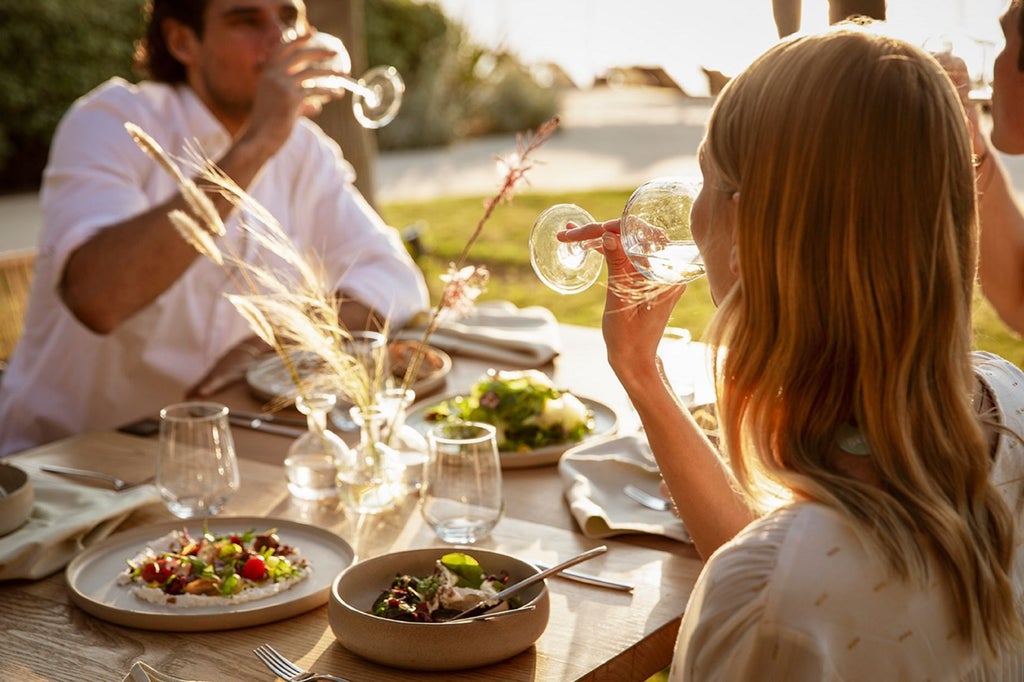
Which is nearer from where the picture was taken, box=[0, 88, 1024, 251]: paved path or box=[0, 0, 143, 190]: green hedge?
box=[0, 88, 1024, 251]: paved path

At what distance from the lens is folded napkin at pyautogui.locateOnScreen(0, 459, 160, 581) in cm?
189

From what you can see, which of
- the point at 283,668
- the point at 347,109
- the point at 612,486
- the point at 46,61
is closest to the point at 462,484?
the point at 612,486

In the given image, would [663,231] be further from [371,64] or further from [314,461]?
[371,64]

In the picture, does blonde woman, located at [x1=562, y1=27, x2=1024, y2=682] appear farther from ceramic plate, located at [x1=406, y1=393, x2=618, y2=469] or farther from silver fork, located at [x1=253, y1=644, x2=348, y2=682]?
ceramic plate, located at [x1=406, y1=393, x2=618, y2=469]

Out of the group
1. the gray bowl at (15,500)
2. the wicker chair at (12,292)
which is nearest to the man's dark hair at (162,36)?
the wicker chair at (12,292)

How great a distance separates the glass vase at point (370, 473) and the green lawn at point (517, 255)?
453 cm

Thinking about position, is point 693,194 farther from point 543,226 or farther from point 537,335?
point 537,335

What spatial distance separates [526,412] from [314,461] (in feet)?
1.56

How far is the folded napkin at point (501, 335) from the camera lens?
10.3 feet

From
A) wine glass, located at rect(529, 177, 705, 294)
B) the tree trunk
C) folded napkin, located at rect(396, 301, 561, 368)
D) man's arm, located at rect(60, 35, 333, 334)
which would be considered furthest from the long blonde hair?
the tree trunk

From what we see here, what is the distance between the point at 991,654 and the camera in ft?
4.29

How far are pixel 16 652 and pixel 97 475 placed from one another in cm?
70

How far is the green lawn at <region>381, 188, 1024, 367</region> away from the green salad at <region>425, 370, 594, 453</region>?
4092mm

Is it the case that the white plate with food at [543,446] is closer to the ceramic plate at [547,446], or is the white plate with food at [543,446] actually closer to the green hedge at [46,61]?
the ceramic plate at [547,446]
